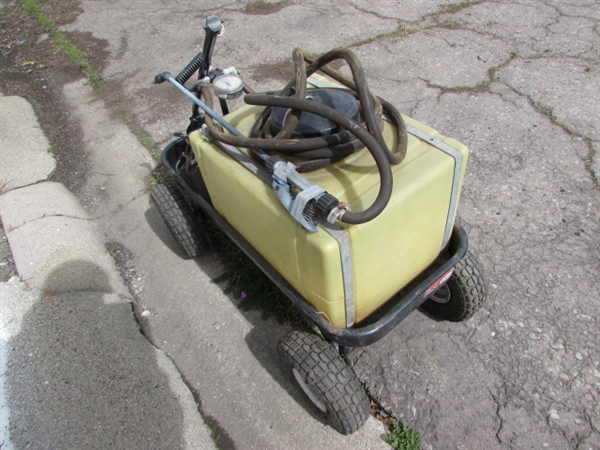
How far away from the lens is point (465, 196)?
278 centimetres

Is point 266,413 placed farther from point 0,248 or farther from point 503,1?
point 503,1

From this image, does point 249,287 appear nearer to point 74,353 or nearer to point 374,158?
point 74,353

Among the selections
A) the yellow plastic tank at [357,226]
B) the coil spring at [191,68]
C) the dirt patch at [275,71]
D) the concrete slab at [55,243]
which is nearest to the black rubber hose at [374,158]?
the yellow plastic tank at [357,226]

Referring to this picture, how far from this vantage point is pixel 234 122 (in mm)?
1795

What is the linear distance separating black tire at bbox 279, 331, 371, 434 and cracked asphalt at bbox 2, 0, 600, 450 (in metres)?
0.29

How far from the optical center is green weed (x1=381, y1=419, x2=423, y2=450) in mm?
1806

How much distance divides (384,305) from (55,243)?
1.95 m

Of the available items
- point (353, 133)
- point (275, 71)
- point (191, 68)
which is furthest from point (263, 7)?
point (353, 133)

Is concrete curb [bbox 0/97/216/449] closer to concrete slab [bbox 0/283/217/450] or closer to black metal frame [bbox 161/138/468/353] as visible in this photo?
concrete slab [bbox 0/283/217/450]

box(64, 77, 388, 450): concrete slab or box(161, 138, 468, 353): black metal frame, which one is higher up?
box(161, 138, 468, 353): black metal frame

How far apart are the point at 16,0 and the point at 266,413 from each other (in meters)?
6.46

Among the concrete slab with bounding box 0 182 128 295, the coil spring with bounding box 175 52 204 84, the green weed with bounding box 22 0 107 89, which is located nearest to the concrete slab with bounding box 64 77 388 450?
the concrete slab with bounding box 0 182 128 295

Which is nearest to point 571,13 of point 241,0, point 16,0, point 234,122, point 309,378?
point 241,0

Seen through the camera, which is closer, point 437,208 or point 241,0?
point 437,208
